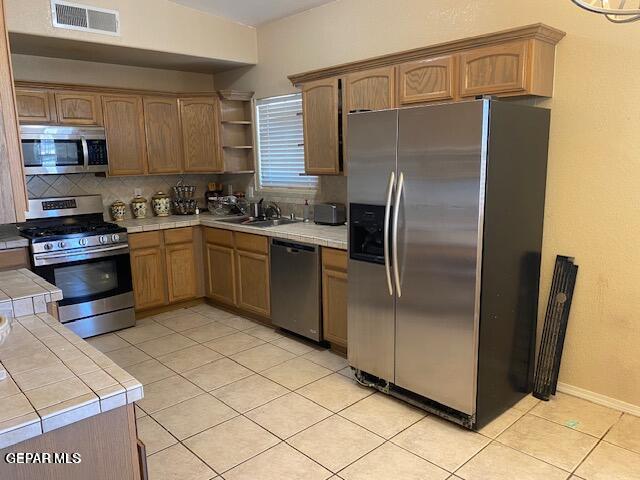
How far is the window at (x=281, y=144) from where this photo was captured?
462 cm

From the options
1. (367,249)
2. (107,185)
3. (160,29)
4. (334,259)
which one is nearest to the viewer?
(367,249)

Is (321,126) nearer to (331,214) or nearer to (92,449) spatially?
(331,214)

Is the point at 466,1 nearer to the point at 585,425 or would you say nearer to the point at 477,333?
the point at 477,333

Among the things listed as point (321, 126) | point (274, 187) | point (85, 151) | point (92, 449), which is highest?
point (321, 126)

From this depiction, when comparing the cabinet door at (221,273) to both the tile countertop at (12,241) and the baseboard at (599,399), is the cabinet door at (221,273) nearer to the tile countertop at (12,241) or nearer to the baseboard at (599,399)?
the tile countertop at (12,241)

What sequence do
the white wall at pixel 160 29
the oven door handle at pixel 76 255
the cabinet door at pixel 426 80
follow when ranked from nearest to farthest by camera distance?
the cabinet door at pixel 426 80 < the white wall at pixel 160 29 < the oven door handle at pixel 76 255

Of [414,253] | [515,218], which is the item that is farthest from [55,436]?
[515,218]

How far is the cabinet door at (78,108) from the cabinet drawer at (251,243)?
1660 millimetres

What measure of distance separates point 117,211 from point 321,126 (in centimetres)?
228

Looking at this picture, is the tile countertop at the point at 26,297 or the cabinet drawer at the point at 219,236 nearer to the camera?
the tile countertop at the point at 26,297

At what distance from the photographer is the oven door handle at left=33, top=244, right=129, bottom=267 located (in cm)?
376

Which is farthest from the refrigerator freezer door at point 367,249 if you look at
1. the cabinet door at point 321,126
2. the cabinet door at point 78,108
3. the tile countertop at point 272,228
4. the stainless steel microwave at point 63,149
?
A: the cabinet door at point 78,108

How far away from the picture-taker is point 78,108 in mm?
4234

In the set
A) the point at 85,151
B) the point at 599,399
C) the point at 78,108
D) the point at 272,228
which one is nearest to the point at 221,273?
the point at 272,228
